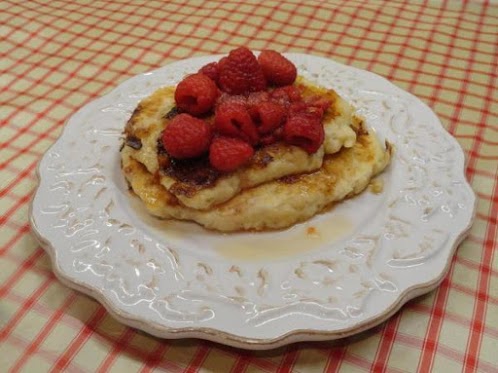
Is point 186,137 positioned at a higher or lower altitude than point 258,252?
higher

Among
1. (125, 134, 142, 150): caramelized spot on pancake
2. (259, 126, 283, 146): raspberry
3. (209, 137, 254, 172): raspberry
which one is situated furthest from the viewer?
(125, 134, 142, 150): caramelized spot on pancake

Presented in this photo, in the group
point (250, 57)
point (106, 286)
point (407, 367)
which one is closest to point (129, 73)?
point (250, 57)

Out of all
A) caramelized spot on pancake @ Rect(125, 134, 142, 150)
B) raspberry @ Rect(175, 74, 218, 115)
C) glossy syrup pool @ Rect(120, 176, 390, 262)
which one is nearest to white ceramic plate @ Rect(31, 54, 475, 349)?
glossy syrup pool @ Rect(120, 176, 390, 262)

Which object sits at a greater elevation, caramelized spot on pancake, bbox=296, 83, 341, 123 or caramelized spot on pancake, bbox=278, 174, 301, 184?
caramelized spot on pancake, bbox=296, 83, 341, 123

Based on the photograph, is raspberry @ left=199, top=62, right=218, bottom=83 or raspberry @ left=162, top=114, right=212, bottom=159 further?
raspberry @ left=199, top=62, right=218, bottom=83

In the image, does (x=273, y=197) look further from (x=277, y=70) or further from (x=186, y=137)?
(x=277, y=70)

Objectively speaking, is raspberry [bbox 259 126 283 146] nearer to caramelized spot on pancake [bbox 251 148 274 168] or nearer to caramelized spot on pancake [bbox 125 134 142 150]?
caramelized spot on pancake [bbox 251 148 274 168]

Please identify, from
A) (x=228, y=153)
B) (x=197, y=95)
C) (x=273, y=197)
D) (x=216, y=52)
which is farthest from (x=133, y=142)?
(x=216, y=52)
